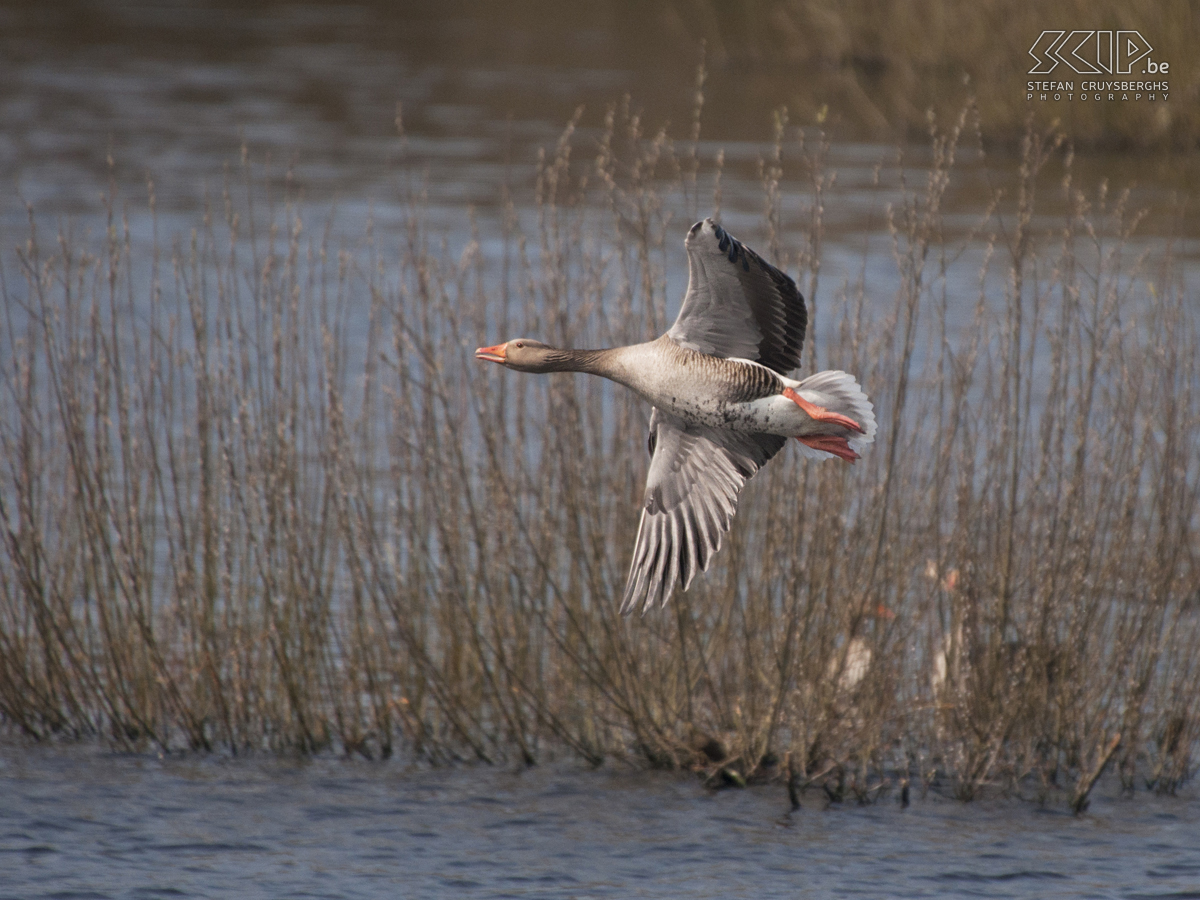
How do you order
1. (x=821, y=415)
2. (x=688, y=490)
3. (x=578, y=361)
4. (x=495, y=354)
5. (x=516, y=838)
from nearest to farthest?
(x=821, y=415) < (x=578, y=361) < (x=495, y=354) < (x=688, y=490) < (x=516, y=838)

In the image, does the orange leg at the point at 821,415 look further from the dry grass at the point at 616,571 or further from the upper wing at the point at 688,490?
the dry grass at the point at 616,571

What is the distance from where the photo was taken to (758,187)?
23500 millimetres

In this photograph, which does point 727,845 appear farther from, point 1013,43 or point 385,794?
point 1013,43

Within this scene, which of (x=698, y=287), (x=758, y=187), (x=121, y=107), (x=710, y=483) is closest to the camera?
(x=698, y=287)

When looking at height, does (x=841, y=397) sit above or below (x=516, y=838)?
above

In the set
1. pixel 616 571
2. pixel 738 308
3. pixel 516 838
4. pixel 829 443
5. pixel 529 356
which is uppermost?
pixel 738 308

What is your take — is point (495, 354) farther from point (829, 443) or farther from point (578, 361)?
point (829, 443)

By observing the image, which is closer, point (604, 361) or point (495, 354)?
point (604, 361)

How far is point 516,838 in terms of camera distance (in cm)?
809

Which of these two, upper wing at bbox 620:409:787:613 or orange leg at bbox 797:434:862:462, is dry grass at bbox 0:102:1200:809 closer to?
upper wing at bbox 620:409:787:613

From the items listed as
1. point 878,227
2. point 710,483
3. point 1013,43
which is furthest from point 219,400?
point 1013,43

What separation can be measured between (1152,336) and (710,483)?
117 inches

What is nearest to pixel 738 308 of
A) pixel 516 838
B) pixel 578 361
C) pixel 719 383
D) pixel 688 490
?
pixel 719 383

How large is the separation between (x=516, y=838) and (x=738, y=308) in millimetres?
3578
